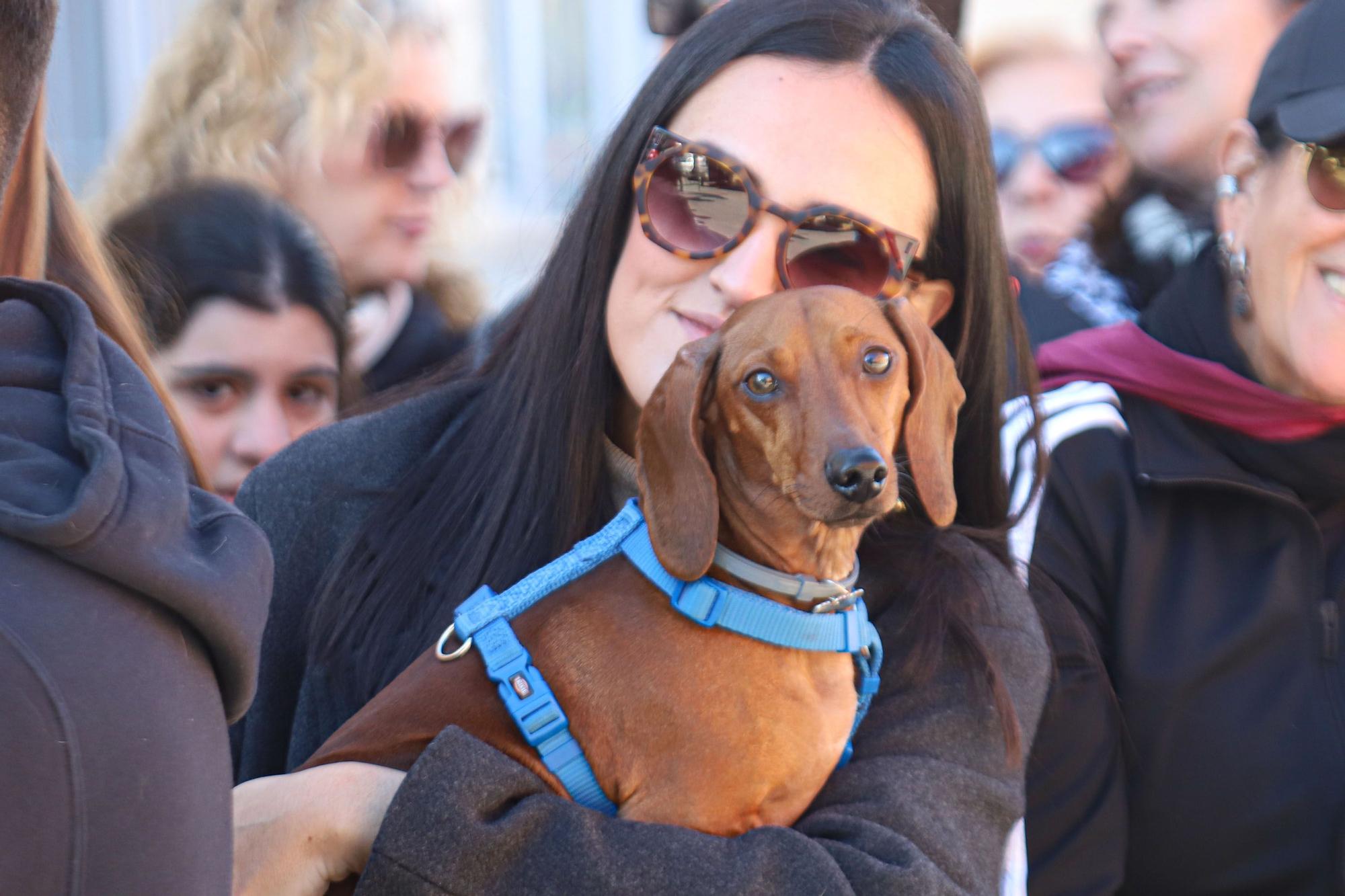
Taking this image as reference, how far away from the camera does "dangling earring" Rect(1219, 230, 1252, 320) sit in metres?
2.72

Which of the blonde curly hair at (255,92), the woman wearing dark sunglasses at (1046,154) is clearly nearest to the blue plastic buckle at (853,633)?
the blonde curly hair at (255,92)

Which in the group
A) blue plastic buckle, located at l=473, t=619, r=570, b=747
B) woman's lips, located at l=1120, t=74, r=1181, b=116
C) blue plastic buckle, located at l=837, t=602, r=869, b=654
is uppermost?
woman's lips, located at l=1120, t=74, r=1181, b=116

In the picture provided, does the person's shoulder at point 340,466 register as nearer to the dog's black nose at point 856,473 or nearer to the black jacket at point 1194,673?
the dog's black nose at point 856,473

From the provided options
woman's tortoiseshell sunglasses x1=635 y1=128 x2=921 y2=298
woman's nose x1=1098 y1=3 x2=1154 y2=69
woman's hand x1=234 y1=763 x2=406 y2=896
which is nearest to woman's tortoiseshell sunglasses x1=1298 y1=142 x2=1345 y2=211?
woman's tortoiseshell sunglasses x1=635 y1=128 x2=921 y2=298

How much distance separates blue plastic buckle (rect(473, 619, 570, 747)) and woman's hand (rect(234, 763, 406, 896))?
20cm

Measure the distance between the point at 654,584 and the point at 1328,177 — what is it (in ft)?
5.14

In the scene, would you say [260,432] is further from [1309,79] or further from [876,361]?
[1309,79]

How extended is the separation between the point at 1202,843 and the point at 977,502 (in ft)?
2.51

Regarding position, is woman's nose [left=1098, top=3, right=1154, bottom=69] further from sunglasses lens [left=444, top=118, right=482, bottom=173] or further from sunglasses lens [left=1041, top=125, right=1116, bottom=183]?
sunglasses lens [left=444, top=118, right=482, bottom=173]

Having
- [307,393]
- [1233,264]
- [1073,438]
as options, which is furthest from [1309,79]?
[307,393]

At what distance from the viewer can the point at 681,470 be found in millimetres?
1974

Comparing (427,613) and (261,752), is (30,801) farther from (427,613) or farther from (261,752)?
(261,752)

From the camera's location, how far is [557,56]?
10.6m

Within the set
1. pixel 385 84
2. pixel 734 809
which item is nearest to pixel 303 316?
pixel 385 84
